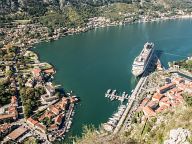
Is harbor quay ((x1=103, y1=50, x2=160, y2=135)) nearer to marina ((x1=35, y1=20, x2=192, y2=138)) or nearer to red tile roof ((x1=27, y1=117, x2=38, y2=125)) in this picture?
marina ((x1=35, y1=20, x2=192, y2=138))

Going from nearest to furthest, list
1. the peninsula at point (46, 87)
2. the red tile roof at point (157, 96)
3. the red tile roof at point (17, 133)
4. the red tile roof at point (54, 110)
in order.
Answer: the red tile roof at point (17, 133) → the peninsula at point (46, 87) → the red tile roof at point (54, 110) → the red tile roof at point (157, 96)

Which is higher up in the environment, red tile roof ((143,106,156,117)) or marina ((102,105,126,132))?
red tile roof ((143,106,156,117))

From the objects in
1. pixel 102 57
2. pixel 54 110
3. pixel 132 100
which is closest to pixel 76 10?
pixel 102 57

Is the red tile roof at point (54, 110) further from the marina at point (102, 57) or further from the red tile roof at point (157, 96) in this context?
the red tile roof at point (157, 96)

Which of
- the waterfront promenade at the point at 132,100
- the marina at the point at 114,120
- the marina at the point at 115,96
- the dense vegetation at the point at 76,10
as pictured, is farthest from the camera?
the dense vegetation at the point at 76,10

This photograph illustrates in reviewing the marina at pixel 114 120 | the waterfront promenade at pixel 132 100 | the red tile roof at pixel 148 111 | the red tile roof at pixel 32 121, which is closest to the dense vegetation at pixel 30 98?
the red tile roof at pixel 32 121

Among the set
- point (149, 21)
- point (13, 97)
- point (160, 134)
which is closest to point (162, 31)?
point (149, 21)

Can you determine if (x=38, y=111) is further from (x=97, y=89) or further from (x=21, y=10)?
(x=21, y=10)

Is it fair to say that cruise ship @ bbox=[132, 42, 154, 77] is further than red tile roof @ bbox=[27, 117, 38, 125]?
Yes

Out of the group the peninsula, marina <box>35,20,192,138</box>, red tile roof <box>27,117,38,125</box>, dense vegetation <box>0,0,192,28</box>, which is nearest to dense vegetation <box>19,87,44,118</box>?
the peninsula

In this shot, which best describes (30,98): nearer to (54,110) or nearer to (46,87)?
(46,87)

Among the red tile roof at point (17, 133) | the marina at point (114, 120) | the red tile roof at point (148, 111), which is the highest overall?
the red tile roof at point (148, 111)
